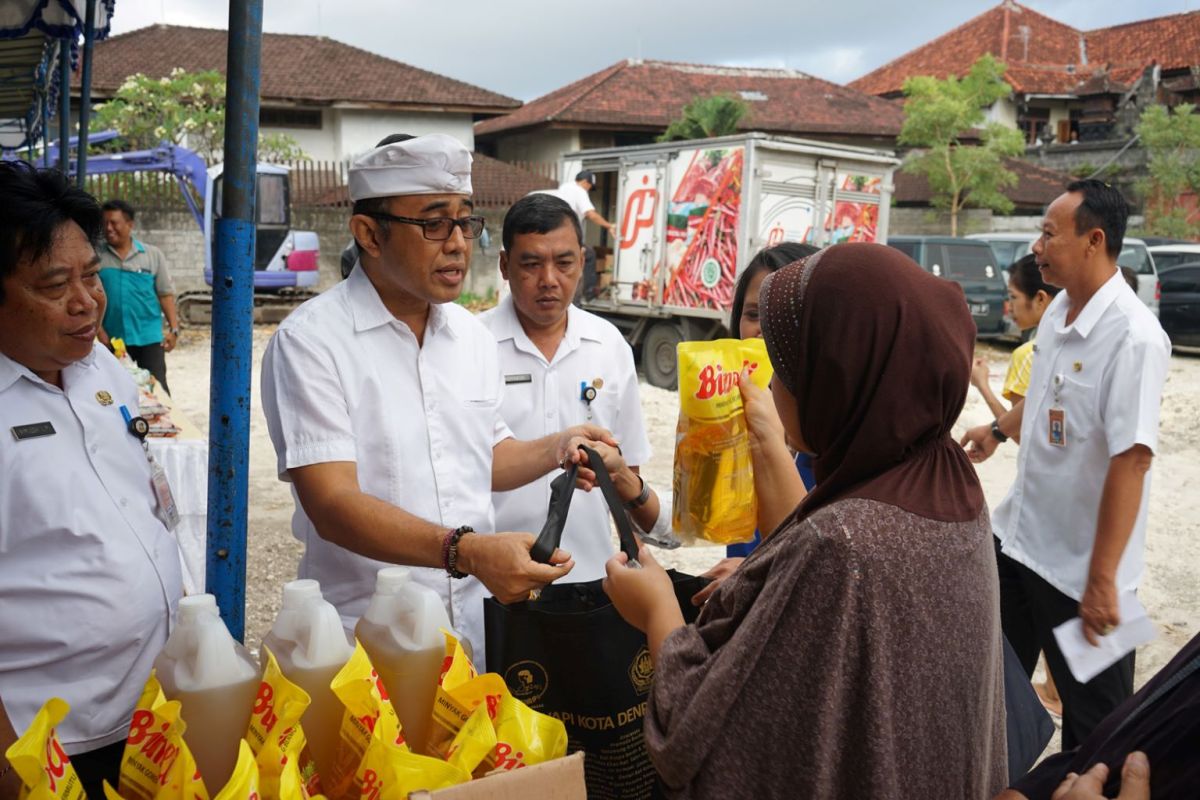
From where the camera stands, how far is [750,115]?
2534 cm

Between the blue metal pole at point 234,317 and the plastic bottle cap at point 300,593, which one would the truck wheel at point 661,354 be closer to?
the blue metal pole at point 234,317

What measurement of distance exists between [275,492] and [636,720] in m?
6.14

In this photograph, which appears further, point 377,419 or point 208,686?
point 377,419

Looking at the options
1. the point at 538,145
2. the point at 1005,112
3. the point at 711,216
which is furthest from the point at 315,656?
the point at 1005,112

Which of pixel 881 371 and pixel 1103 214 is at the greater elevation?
pixel 1103 214

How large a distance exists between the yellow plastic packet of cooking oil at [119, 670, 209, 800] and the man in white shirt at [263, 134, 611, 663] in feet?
2.17

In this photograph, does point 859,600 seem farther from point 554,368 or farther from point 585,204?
point 585,204

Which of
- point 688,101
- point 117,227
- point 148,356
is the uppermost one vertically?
point 688,101

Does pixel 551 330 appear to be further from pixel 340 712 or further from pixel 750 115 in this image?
A: pixel 750 115

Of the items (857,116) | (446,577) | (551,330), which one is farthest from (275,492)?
(857,116)

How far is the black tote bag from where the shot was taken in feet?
6.15

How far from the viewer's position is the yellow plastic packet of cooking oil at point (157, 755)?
133cm

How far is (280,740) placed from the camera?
1371mm

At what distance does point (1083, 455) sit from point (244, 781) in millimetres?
2882
